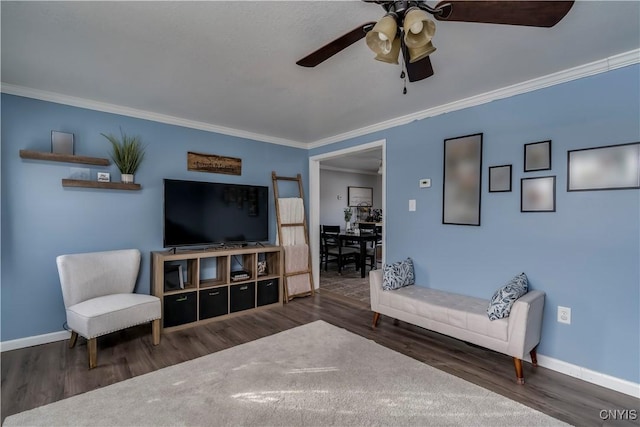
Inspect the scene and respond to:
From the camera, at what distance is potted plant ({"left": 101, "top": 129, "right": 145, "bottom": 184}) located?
3188 millimetres

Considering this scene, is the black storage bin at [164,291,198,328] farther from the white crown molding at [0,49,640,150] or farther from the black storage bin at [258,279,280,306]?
the white crown molding at [0,49,640,150]

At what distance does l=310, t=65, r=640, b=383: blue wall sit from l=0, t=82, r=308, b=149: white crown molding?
8.33 ft

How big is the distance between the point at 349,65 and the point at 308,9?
0.68m

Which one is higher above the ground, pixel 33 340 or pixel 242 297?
pixel 242 297

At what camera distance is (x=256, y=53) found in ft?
6.95

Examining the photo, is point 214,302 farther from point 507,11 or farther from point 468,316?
point 507,11

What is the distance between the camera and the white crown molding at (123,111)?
277 centimetres

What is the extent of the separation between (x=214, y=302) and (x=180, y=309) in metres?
0.38

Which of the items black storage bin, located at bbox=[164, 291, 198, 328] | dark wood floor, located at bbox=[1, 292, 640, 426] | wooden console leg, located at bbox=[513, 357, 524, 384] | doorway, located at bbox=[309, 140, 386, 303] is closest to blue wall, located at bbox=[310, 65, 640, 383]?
dark wood floor, located at bbox=[1, 292, 640, 426]

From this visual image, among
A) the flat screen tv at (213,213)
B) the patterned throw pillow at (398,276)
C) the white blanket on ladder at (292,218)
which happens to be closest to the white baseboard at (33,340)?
the flat screen tv at (213,213)

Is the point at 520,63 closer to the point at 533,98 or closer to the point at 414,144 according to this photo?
the point at 533,98

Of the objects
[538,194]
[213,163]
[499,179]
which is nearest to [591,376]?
[538,194]

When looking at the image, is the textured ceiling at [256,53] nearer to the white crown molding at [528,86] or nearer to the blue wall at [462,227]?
the white crown molding at [528,86]

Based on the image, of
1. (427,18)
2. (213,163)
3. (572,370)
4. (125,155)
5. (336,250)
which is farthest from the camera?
(336,250)
